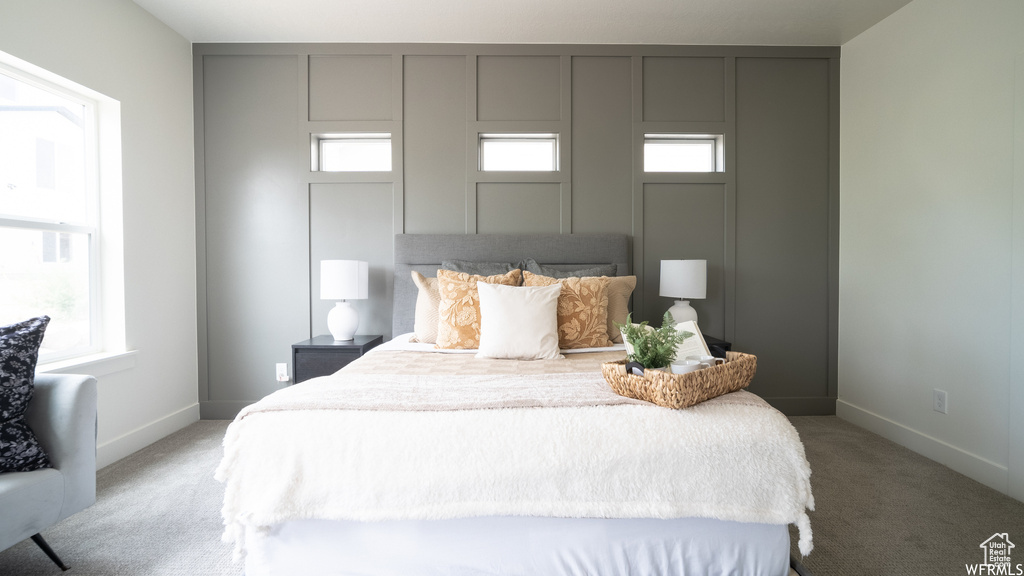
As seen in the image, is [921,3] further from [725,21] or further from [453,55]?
[453,55]

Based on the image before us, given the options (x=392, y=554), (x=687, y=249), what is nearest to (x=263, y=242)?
(x=392, y=554)

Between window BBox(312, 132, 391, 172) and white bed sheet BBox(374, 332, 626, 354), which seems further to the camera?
window BBox(312, 132, 391, 172)

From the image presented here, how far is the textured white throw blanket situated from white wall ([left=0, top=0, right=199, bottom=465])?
6.72ft

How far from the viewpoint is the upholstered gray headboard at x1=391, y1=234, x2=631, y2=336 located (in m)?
3.42

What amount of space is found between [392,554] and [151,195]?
297cm

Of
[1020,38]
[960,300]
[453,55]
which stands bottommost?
[960,300]

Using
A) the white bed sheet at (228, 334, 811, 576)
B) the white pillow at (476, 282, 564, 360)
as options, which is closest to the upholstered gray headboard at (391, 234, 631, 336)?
the white pillow at (476, 282, 564, 360)

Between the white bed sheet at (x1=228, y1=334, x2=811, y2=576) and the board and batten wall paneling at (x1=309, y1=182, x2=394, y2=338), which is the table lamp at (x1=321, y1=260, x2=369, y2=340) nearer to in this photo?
the board and batten wall paneling at (x1=309, y1=182, x2=394, y2=338)

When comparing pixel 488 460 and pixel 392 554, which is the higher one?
pixel 488 460

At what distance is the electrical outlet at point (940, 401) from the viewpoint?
2.74m

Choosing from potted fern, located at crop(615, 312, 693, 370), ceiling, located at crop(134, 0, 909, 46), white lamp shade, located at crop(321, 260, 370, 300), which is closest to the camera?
potted fern, located at crop(615, 312, 693, 370)

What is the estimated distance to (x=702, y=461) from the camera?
1.38 m

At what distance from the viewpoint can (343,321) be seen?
125 inches

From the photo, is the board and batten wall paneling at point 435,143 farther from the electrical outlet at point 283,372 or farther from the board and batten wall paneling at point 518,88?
the electrical outlet at point 283,372
